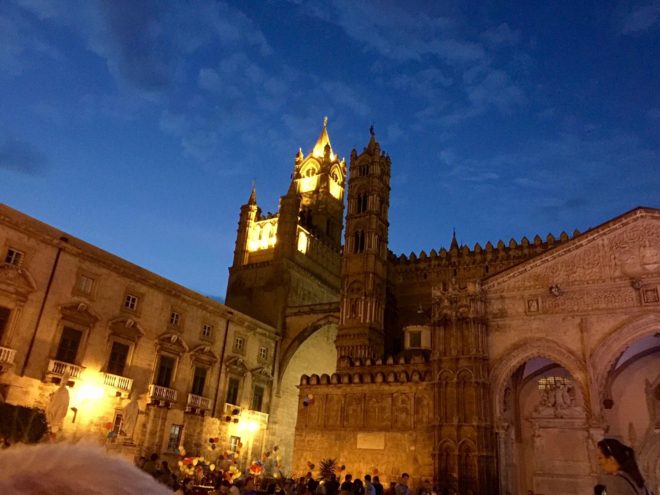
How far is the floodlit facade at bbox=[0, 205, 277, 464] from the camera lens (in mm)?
24641

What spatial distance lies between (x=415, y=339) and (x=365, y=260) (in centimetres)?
722

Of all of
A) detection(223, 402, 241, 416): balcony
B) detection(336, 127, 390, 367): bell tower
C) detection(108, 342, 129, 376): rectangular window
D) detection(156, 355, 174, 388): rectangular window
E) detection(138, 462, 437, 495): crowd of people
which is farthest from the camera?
detection(336, 127, 390, 367): bell tower

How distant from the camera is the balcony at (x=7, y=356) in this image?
23.5m

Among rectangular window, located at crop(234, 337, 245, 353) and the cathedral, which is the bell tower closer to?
the cathedral

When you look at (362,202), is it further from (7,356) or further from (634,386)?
(7,356)

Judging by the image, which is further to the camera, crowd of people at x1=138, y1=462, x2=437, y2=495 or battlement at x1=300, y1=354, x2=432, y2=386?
battlement at x1=300, y1=354, x2=432, y2=386

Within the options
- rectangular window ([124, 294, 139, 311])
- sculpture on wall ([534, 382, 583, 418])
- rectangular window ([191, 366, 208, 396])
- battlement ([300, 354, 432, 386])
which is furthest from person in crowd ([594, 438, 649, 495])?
rectangular window ([191, 366, 208, 396])

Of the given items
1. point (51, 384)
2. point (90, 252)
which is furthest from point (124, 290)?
point (51, 384)

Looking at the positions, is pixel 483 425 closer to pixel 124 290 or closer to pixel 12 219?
pixel 124 290

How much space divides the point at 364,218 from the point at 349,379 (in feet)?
50.5

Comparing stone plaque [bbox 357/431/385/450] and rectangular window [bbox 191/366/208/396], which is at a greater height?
rectangular window [bbox 191/366/208/396]

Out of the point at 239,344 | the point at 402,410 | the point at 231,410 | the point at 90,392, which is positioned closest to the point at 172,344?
the point at 90,392

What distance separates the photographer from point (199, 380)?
33656 mm

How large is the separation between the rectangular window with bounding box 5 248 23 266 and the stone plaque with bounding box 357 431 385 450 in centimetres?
1799
